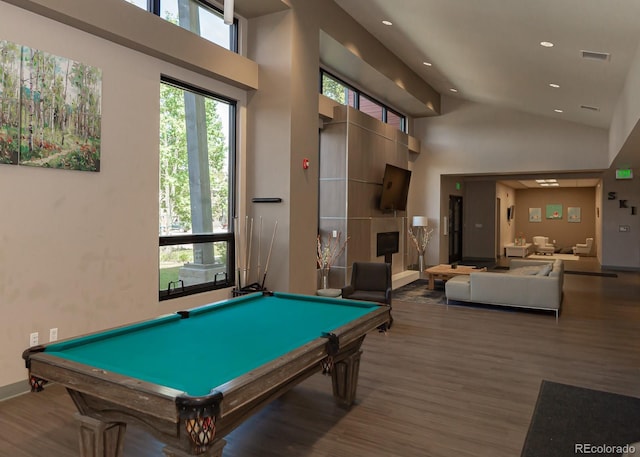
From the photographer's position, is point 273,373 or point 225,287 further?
point 225,287

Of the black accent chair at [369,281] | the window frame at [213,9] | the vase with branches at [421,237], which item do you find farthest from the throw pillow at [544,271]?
the window frame at [213,9]

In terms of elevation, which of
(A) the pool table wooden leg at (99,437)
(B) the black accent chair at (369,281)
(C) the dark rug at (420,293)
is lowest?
(C) the dark rug at (420,293)

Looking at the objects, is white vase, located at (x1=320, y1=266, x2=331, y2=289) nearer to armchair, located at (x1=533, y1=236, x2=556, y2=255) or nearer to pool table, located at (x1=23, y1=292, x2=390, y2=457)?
pool table, located at (x1=23, y1=292, x2=390, y2=457)

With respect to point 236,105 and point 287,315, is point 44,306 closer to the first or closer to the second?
point 287,315

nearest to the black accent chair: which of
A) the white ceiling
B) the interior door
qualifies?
the white ceiling

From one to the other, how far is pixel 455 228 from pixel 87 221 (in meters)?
11.6

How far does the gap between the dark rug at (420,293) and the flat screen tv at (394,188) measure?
164cm

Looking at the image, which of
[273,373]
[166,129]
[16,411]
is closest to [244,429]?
[273,373]

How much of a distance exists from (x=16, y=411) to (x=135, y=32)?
344 centimetres

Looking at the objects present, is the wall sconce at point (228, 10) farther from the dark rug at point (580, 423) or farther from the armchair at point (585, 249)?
the armchair at point (585, 249)

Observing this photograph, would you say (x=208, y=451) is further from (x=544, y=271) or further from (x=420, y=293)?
(x=420, y=293)

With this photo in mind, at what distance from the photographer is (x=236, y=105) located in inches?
238

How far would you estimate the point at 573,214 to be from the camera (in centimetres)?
1842

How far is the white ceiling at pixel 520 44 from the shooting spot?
459 centimetres
